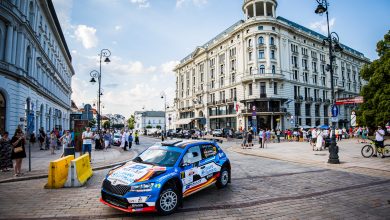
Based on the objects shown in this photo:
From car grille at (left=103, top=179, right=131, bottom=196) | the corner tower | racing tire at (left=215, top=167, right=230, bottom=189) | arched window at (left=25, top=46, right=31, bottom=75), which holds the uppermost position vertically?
the corner tower

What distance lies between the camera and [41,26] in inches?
1109

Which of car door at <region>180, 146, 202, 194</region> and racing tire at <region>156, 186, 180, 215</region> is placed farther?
car door at <region>180, 146, 202, 194</region>

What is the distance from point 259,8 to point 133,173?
52544 millimetres

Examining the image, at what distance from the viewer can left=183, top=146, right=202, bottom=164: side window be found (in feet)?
18.8

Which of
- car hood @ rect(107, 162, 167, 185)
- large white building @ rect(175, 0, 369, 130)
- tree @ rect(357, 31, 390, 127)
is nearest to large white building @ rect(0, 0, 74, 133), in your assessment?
car hood @ rect(107, 162, 167, 185)

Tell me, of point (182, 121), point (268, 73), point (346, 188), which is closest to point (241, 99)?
point (268, 73)

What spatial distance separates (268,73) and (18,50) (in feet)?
132

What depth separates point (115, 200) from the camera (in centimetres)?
470

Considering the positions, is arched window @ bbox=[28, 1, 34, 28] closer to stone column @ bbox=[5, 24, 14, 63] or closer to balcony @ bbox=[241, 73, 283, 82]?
stone column @ bbox=[5, 24, 14, 63]

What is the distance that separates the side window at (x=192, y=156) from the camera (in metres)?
Result: 5.72

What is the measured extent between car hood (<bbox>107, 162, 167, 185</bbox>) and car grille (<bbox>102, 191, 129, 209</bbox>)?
305 millimetres

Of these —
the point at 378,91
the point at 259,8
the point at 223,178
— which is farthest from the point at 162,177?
the point at 259,8

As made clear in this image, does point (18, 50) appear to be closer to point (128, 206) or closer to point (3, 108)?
point (3, 108)

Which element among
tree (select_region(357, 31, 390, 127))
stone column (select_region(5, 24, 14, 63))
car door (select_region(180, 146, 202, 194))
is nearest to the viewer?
car door (select_region(180, 146, 202, 194))
